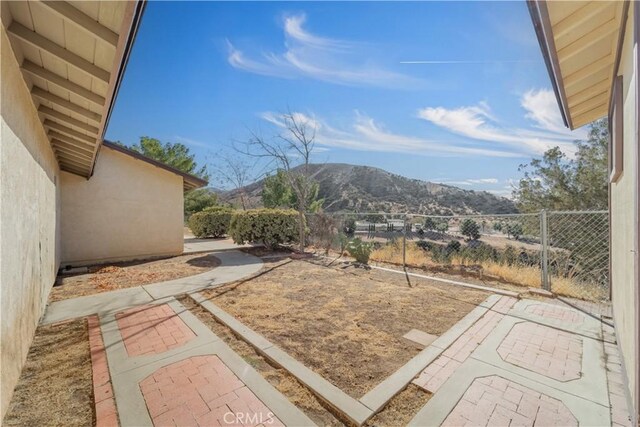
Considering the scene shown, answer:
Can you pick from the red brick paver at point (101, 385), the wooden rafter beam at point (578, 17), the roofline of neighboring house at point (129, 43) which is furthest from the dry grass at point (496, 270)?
the roofline of neighboring house at point (129, 43)

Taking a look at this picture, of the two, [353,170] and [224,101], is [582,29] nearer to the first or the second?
[224,101]

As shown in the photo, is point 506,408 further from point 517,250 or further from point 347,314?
point 517,250

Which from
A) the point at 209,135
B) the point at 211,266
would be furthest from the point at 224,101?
the point at 211,266

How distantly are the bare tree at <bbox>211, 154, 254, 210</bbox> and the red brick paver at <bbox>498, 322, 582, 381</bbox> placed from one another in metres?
18.1

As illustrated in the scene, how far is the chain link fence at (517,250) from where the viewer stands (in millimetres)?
5516

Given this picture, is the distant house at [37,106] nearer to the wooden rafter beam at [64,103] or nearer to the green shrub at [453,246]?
the wooden rafter beam at [64,103]

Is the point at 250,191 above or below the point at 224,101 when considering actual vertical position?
below

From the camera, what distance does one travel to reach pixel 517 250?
24.0 ft

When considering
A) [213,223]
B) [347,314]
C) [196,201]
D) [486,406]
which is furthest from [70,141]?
[196,201]

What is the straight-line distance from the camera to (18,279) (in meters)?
2.65

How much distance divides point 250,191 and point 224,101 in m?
12.5

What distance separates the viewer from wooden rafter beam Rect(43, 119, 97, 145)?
4.49 metres

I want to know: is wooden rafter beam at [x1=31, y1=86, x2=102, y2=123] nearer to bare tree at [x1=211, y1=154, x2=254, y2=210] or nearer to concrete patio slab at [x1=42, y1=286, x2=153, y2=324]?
concrete patio slab at [x1=42, y1=286, x2=153, y2=324]

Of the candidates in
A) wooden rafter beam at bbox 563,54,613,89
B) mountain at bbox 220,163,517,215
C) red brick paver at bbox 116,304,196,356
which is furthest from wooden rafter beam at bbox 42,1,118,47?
mountain at bbox 220,163,517,215
